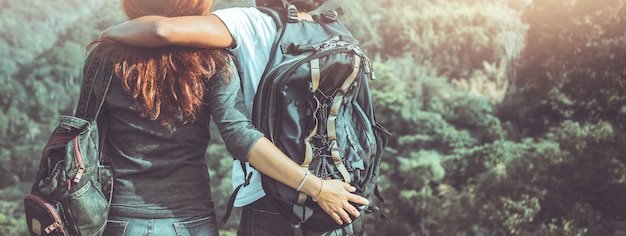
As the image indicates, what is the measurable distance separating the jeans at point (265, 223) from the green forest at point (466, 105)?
523cm

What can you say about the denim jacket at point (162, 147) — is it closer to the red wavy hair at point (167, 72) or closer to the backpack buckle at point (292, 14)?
the red wavy hair at point (167, 72)

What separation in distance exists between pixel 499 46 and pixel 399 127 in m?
2.18

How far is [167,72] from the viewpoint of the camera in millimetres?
1635

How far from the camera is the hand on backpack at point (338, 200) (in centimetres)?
172

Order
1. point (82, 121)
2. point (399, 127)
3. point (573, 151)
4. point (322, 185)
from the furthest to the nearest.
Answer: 1. point (399, 127)
2. point (573, 151)
3. point (322, 185)
4. point (82, 121)

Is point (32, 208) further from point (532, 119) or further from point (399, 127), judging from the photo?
point (399, 127)

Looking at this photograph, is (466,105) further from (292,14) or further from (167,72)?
(167,72)

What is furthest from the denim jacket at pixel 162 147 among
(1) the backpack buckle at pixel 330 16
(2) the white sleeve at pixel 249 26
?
(1) the backpack buckle at pixel 330 16

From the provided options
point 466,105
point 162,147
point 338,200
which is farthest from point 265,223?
point 466,105

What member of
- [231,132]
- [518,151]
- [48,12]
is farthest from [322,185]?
[48,12]

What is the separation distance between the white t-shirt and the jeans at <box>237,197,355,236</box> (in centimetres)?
2

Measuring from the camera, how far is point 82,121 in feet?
5.23

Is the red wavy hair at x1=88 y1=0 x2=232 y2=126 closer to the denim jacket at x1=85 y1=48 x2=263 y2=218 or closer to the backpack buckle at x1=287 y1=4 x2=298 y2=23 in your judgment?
the denim jacket at x1=85 y1=48 x2=263 y2=218

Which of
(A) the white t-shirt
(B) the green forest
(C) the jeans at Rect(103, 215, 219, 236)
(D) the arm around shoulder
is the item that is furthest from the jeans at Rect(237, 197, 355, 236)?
(B) the green forest
